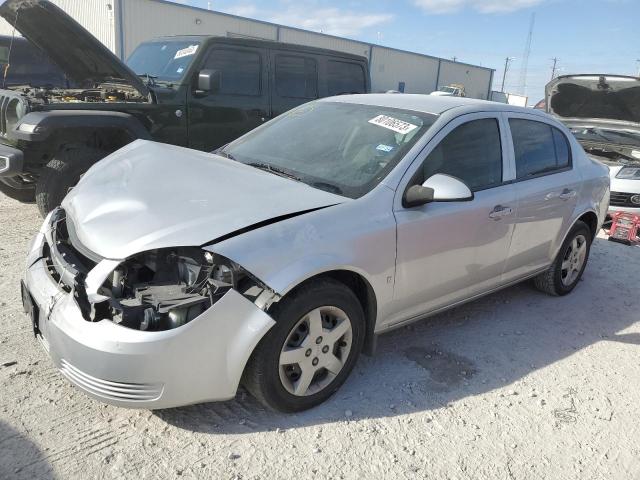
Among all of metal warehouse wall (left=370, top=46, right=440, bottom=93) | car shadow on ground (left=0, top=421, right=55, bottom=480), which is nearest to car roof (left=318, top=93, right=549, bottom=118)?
car shadow on ground (left=0, top=421, right=55, bottom=480)

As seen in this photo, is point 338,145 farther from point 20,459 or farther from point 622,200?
point 622,200

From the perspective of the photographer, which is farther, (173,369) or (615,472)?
(615,472)

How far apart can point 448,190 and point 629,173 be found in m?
5.32

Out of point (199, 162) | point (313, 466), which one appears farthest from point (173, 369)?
point (199, 162)

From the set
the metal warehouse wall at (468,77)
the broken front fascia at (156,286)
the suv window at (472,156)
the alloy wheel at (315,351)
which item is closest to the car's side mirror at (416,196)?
the suv window at (472,156)

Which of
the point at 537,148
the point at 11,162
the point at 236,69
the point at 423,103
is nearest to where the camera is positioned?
the point at 423,103

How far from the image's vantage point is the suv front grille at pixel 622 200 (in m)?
6.89

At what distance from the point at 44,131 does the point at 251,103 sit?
7.97ft

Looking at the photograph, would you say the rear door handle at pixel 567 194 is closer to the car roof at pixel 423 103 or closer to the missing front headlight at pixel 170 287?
the car roof at pixel 423 103

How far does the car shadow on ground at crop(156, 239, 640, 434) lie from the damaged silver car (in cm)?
21

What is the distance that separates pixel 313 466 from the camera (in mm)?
2447

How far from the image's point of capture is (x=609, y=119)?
814cm

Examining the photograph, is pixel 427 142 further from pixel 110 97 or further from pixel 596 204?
pixel 110 97

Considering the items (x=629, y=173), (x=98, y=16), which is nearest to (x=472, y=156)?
(x=629, y=173)
